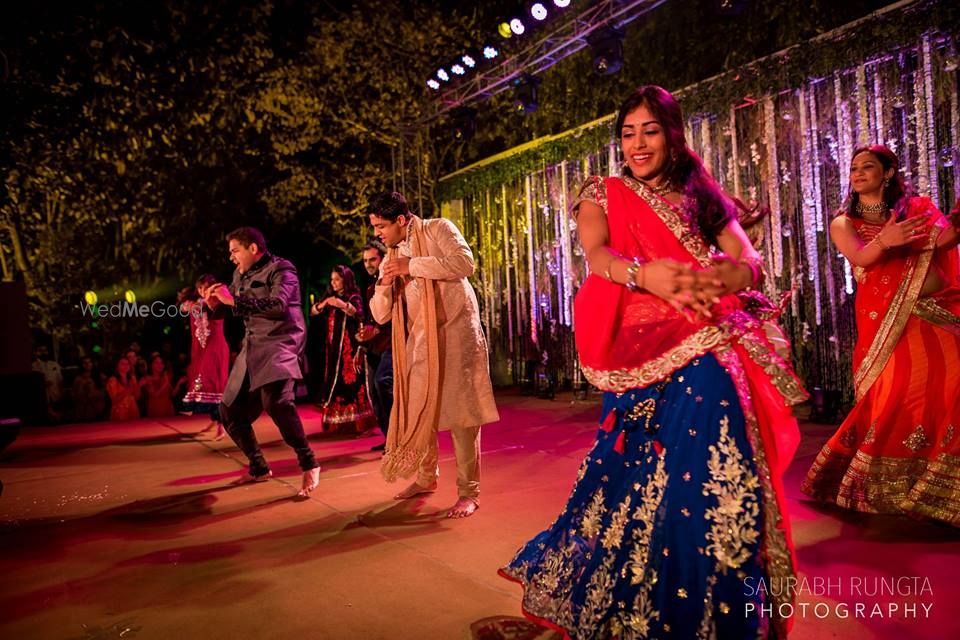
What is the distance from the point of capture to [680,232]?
212cm

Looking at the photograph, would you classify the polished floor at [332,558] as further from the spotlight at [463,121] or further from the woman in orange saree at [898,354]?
the spotlight at [463,121]

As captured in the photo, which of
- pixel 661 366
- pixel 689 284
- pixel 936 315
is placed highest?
pixel 689 284

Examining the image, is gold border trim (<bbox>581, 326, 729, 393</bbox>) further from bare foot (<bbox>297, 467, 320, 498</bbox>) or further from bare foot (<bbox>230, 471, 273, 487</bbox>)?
bare foot (<bbox>230, 471, 273, 487</bbox>)

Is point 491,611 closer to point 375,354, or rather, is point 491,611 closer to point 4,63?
point 375,354

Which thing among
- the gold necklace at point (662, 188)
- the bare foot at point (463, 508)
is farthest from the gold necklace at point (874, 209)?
the bare foot at point (463, 508)

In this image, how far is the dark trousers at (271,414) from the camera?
4824 mm

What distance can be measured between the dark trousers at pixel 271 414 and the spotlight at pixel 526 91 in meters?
6.14

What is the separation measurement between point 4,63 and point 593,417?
24.8 ft

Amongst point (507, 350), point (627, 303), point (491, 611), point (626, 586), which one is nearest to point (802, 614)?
point (626, 586)

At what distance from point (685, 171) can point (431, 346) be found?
223 cm

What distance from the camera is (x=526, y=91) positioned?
9.62 m

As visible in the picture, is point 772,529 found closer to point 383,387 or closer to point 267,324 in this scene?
point 267,324

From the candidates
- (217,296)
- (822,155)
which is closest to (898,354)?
(217,296)

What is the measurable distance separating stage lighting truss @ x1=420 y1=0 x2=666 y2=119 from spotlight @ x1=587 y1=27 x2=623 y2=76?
0.03 meters
